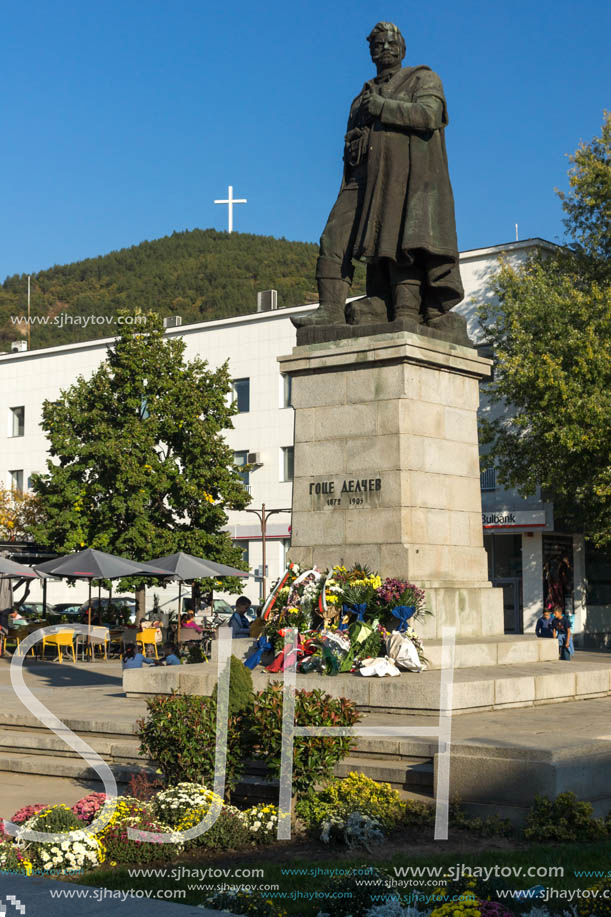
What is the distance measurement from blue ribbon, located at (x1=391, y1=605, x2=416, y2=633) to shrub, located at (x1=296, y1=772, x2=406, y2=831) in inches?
138

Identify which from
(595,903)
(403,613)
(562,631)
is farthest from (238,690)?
(562,631)

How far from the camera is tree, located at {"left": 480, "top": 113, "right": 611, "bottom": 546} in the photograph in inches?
1227

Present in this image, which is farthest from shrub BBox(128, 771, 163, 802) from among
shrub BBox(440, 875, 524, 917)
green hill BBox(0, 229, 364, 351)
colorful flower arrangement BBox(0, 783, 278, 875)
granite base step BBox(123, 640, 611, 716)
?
green hill BBox(0, 229, 364, 351)

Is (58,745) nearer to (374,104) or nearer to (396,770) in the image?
(396,770)

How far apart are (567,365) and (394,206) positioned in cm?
2036

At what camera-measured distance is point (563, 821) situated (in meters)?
7.70

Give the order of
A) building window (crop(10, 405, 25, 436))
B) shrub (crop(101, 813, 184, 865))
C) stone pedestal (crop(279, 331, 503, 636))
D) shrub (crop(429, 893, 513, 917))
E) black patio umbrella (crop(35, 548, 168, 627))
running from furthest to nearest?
1. building window (crop(10, 405, 25, 436))
2. black patio umbrella (crop(35, 548, 168, 627))
3. stone pedestal (crop(279, 331, 503, 636))
4. shrub (crop(101, 813, 184, 865))
5. shrub (crop(429, 893, 513, 917))

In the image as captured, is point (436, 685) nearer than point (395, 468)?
Yes

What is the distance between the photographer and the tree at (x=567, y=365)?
102ft

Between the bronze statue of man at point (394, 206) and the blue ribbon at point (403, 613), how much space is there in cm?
378

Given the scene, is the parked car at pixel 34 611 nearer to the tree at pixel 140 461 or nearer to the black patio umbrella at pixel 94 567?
the tree at pixel 140 461

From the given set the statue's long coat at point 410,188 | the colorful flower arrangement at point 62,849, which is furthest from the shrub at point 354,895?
the statue's long coat at point 410,188

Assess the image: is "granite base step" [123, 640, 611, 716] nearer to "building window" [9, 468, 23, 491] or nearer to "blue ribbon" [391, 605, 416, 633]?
"blue ribbon" [391, 605, 416, 633]

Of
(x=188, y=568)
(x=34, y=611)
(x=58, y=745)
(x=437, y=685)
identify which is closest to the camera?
(x=437, y=685)
